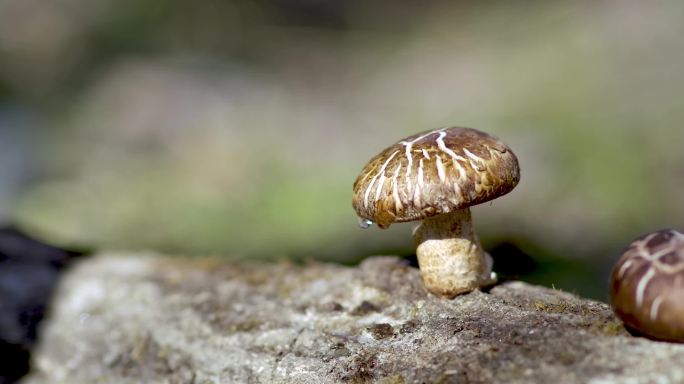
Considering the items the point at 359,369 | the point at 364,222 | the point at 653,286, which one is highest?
the point at 364,222

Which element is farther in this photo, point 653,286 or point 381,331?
point 381,331

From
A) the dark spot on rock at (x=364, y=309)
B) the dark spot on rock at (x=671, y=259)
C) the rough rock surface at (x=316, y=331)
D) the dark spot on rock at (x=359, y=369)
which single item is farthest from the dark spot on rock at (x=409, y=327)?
the dark spot on rock at (x=671, y=259)

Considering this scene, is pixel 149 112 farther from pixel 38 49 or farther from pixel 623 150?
pixel 623 150

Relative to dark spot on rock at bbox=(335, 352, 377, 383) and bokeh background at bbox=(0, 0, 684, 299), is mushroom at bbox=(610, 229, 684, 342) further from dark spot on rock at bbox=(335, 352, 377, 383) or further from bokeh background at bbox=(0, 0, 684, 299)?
bokeh background at bbox=(0, 0, 684, 299)

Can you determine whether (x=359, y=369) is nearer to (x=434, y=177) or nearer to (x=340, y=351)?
(x=340, y=351)

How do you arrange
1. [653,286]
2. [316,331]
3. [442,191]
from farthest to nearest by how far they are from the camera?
1. [316,331]
2. [442,191]
3. [653,286]

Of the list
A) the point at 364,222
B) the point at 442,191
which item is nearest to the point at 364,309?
the point at 364,222

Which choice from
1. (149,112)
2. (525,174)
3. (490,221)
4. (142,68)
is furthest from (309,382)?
(142,68)
